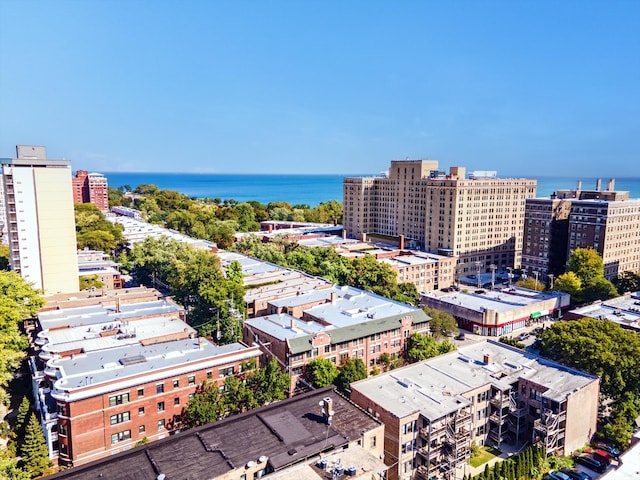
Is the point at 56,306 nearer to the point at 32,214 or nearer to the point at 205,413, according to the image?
the point at 32,214

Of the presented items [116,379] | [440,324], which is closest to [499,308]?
[440,324]

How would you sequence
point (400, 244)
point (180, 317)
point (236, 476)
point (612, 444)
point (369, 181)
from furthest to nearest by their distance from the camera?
point (369, 181) → point (400, 244) → point (180, 317) → point (612, 444) → point (236, 476)

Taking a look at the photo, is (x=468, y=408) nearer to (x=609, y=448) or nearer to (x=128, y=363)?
Result: (x=609, y=448)

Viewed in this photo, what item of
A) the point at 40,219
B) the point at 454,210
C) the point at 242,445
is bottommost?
the point at 242,445

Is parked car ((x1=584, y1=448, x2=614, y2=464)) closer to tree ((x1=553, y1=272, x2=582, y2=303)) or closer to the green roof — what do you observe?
the green roof

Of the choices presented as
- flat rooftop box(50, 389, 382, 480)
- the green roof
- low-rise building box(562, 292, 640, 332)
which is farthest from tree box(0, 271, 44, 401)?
low-rise building box(562, 292, 640, 332)

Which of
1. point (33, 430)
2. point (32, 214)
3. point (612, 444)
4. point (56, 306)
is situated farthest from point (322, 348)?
point (32, 214)
